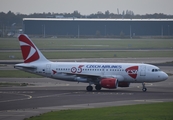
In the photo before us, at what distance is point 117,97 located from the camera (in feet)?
152

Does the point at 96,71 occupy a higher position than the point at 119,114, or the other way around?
the point at 96,71

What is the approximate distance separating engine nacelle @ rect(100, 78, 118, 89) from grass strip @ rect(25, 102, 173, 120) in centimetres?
1294

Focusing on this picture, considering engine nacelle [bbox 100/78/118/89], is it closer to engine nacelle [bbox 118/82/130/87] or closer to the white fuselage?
the white fuselage

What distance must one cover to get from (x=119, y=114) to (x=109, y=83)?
17805mm

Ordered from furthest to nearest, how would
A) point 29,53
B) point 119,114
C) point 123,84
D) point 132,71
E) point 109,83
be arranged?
point 29,53
point 123,84
point 132,71
point 109,83
point 119,114

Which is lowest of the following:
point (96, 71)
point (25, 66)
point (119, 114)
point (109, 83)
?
point (119, 114)

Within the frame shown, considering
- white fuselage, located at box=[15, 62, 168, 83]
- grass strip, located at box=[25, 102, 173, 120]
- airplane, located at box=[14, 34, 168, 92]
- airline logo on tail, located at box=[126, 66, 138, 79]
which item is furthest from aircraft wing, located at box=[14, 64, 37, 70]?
grass strip, located at box=[25, 102, 173, 120]

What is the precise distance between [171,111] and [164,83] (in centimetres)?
2752

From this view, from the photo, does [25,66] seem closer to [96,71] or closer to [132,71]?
[96,71]

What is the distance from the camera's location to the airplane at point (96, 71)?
52.7m

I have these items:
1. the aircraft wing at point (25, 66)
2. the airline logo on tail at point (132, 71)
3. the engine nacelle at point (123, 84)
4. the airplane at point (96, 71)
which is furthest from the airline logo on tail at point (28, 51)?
the airline logo on tail at point (132, 71)

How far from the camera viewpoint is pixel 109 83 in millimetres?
51250

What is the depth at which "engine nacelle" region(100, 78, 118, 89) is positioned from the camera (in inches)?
2010

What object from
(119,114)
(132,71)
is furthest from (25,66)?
(119,114)
